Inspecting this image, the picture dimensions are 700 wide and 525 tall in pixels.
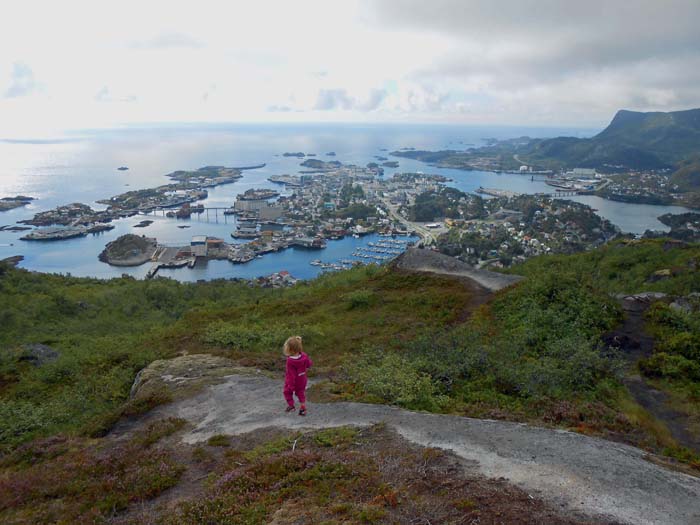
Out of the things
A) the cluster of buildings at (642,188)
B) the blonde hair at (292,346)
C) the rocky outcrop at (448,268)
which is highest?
the blonde hair at (292,346)

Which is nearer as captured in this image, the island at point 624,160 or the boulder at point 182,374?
the boulder at point 182,374

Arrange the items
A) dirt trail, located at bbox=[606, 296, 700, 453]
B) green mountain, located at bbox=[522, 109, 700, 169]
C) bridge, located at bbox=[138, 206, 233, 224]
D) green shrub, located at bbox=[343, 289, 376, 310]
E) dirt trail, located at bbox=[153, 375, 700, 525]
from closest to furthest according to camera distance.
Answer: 1. dirt trail, located at bbox=[153, 375, 700, 525]
2. dirt trail, located at bbox=[606, 296, 700, 453]
3. green shrub, located at bbox=[343, 289, 376, 310]
4. bridge, located at bbox=[138, 206, 233, 224]
5. green mountain, located at bbox=[522, 109, 700, 169]

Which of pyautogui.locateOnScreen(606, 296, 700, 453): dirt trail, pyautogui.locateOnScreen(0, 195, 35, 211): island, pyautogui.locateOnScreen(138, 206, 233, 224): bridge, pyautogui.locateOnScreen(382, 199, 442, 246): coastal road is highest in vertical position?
pyautogui.locateOnScreen(606, 296, 700, 453): dirt trail

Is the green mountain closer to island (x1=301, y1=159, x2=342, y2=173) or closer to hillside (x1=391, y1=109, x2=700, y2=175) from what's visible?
hillside (x1=391, y1=109, x2=700, y2=175)

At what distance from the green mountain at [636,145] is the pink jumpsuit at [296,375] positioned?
101m

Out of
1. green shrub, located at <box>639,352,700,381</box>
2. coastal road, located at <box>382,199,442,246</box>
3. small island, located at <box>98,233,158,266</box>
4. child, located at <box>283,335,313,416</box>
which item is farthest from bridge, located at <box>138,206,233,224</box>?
green shrub, located at <box>639,352,700,381</box>

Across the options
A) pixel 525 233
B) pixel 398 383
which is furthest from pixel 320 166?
pixel 398 383

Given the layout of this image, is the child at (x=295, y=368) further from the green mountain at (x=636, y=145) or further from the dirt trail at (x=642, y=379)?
the green mountain at (x=636, y=145)

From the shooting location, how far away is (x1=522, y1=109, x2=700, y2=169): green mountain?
300ft

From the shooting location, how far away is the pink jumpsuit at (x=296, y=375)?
5.93m

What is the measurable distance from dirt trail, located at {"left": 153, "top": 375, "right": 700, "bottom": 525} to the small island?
35256 millimetres

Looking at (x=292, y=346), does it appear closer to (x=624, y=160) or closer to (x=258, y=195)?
(x=258, y=195)

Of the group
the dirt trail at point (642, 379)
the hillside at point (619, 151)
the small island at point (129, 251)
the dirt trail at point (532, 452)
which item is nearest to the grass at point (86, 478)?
the dirt trail at point (532, 452)

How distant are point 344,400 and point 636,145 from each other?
122322 mm
